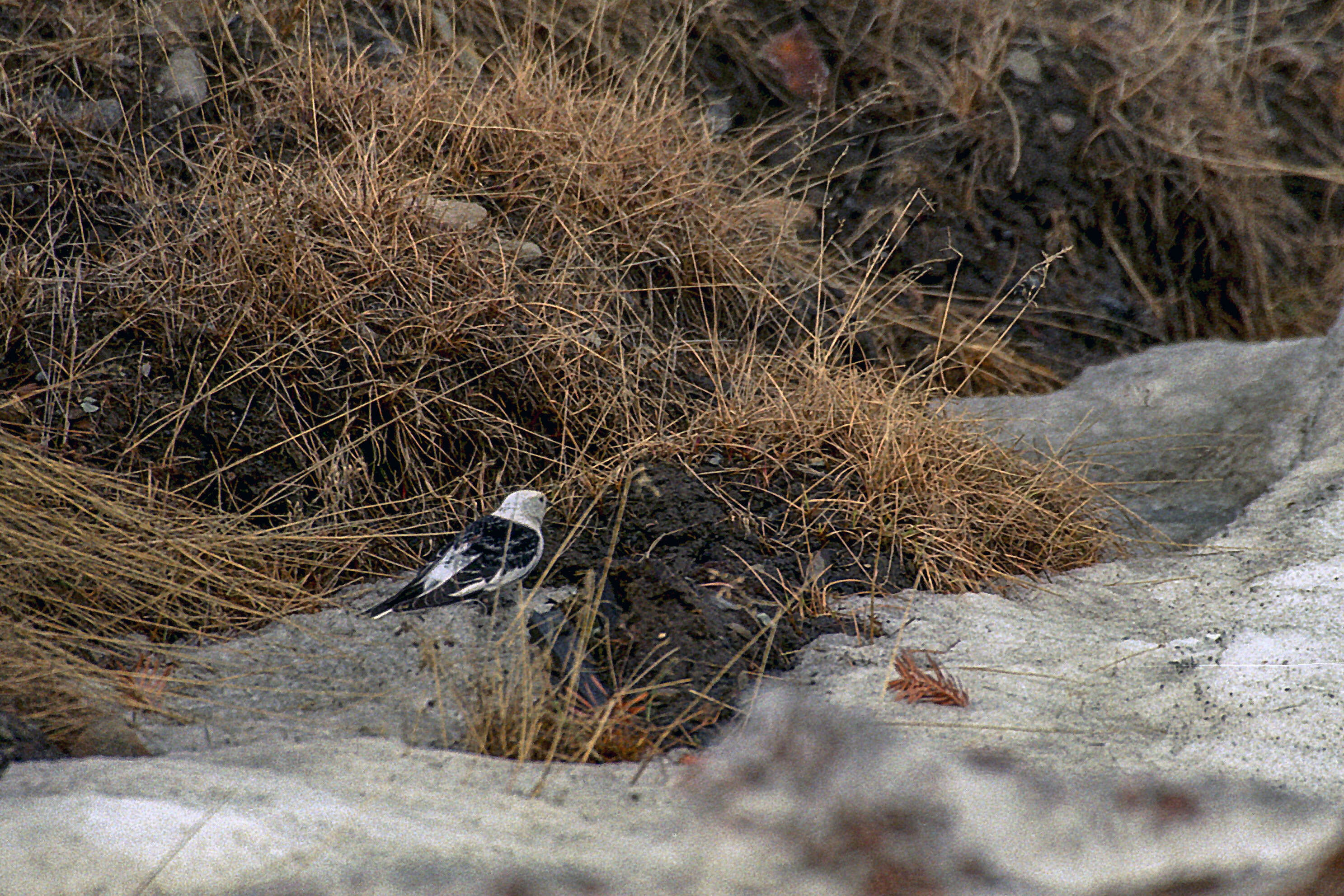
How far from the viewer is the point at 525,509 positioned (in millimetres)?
2504

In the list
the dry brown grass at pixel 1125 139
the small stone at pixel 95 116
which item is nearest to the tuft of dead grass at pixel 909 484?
the dry brown grass at pixel 1125 139

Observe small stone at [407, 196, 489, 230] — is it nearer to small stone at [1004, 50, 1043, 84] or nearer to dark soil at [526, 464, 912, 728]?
dark soil at [526, 464, 912, 728]

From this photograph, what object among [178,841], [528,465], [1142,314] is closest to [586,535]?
[528,465]

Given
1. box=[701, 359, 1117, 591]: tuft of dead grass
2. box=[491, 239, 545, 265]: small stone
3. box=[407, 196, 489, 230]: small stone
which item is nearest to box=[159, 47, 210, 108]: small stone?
box=[407, 196, 489, 230]: small stone

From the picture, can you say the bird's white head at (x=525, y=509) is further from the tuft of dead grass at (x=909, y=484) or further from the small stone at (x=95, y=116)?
the small stone at (x=95, y=116)

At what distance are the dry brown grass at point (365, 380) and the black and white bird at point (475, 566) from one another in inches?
10.7

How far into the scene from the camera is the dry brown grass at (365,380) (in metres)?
2.52

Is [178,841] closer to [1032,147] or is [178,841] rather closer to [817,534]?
[817,534]

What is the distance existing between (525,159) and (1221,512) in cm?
243

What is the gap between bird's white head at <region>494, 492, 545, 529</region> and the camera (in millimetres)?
2482

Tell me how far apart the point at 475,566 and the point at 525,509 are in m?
0.21

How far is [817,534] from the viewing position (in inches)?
107

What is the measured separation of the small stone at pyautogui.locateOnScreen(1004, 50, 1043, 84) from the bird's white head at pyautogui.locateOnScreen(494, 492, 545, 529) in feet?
11.9

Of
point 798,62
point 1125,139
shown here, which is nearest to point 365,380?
point 798,62
